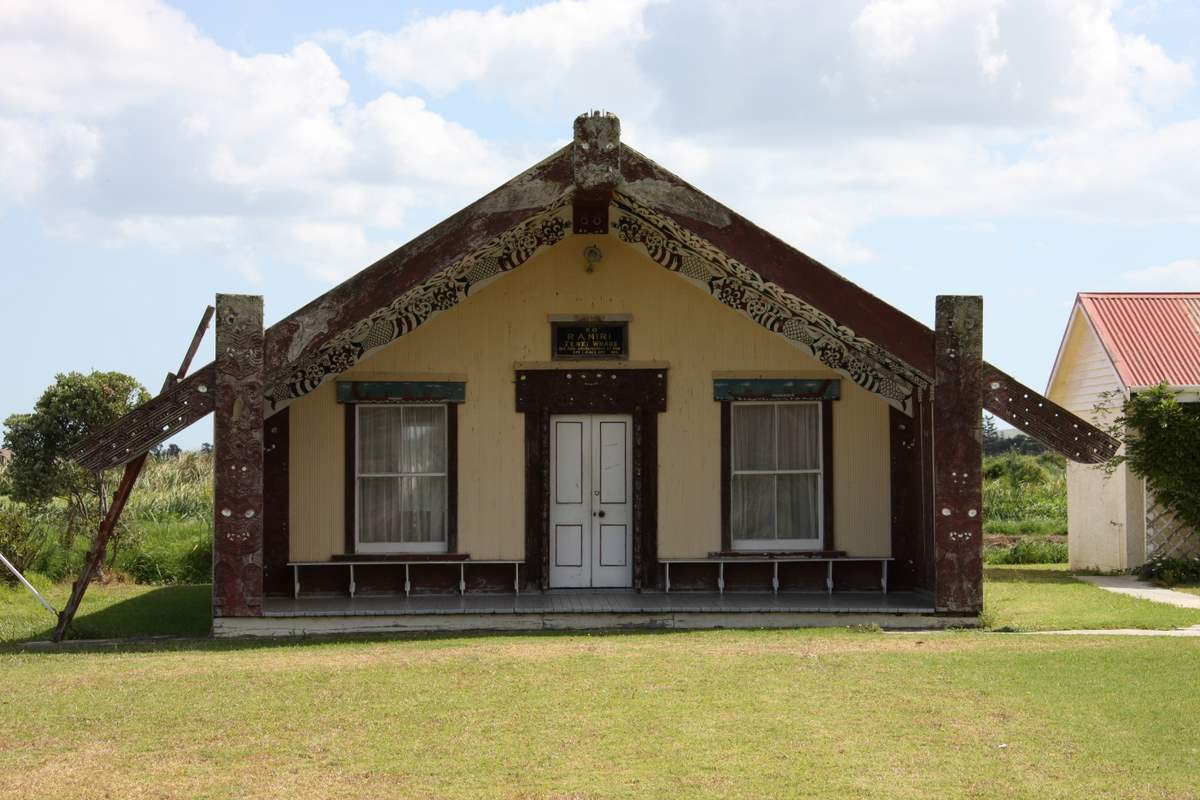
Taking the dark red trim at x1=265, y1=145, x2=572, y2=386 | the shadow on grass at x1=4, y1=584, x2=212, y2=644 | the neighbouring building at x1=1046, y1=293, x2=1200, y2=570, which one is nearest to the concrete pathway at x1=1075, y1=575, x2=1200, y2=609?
the neighbouring building at x1=1046, y1=293, x2=1200, y2=570

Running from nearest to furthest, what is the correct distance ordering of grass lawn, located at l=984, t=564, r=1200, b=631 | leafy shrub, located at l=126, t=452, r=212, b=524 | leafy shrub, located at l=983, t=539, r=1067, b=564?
grass lawn, located at l=984, t=564, r=1200, b=631, leafy shrub, located at l=983, t=539, r=1067, b=564, leafy shrub, located at l=126, t=452, r=212, b=524

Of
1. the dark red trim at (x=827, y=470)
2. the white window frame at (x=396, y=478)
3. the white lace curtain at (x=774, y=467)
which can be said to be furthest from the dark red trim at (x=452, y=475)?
the dark red trim at (x=827, y=470)

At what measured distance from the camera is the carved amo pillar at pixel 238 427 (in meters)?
12.2

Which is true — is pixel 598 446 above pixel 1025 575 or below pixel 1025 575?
above

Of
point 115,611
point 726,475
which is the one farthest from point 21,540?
point 726,475

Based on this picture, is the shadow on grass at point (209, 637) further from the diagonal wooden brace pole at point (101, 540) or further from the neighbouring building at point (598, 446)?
the neighbouring building at point (598, 446)

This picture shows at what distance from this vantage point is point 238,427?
1229 cm

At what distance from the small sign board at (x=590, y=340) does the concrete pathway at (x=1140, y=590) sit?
631cm

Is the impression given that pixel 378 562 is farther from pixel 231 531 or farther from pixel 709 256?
pixel 709 256

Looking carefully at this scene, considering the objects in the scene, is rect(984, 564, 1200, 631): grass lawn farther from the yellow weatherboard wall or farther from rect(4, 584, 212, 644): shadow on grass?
rect(4, 584, 212, 644): shadow on grass

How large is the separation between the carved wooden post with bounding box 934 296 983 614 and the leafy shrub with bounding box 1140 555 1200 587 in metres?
5.73

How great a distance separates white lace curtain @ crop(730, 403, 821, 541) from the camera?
14836 mm

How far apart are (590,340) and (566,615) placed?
3036 millimetres

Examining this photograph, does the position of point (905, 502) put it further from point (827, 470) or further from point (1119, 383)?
point (1119, 383)
